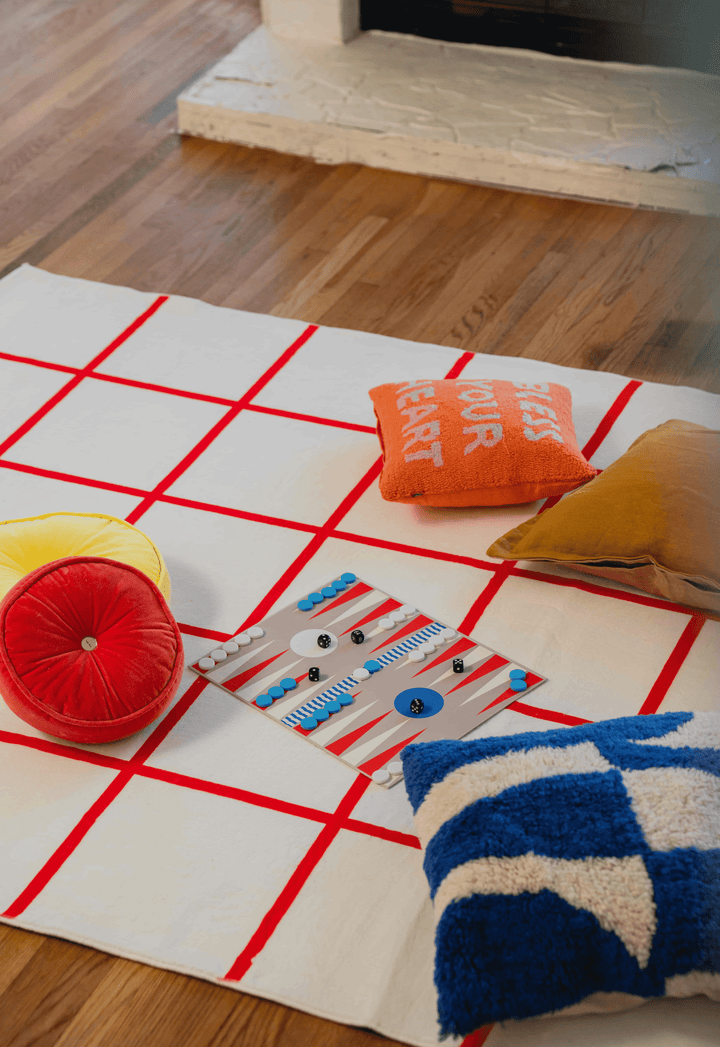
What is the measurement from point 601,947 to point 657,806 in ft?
0.61

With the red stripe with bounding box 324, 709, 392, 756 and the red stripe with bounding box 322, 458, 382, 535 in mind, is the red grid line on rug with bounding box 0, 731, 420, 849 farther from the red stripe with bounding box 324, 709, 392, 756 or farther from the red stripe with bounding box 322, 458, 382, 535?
the red stripe with bounding box 322, 458, 382, 535

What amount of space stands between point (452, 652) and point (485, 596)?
0.15 m

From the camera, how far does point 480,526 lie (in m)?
2.02

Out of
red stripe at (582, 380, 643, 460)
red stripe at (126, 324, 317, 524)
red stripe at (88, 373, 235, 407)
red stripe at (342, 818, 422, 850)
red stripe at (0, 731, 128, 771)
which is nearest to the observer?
red stripe at (342, 818, 422, 850)

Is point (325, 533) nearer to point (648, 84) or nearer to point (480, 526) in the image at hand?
point (480, 526)

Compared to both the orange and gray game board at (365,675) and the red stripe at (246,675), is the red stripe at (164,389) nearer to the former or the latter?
the orange and gray game board at (365,675)

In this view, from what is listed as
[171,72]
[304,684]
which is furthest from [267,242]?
[304,684]

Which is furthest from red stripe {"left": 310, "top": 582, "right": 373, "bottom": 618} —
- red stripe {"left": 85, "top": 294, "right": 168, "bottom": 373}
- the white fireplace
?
the white fireplace

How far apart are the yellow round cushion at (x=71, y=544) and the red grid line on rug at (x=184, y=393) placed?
0.57 meters

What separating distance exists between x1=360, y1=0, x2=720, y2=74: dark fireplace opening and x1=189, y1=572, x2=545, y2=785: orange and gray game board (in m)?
1.99

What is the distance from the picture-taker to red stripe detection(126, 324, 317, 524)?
2.08m

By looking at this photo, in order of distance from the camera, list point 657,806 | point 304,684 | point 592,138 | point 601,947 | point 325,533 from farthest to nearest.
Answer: point 592,138 → point 325,533 → point 304,684 → point 657,806 → point 601,947

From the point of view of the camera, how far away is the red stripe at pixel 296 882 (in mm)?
1356

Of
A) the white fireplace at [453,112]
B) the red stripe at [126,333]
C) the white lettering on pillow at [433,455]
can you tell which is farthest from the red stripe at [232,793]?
the white fireplace at [453,112]
